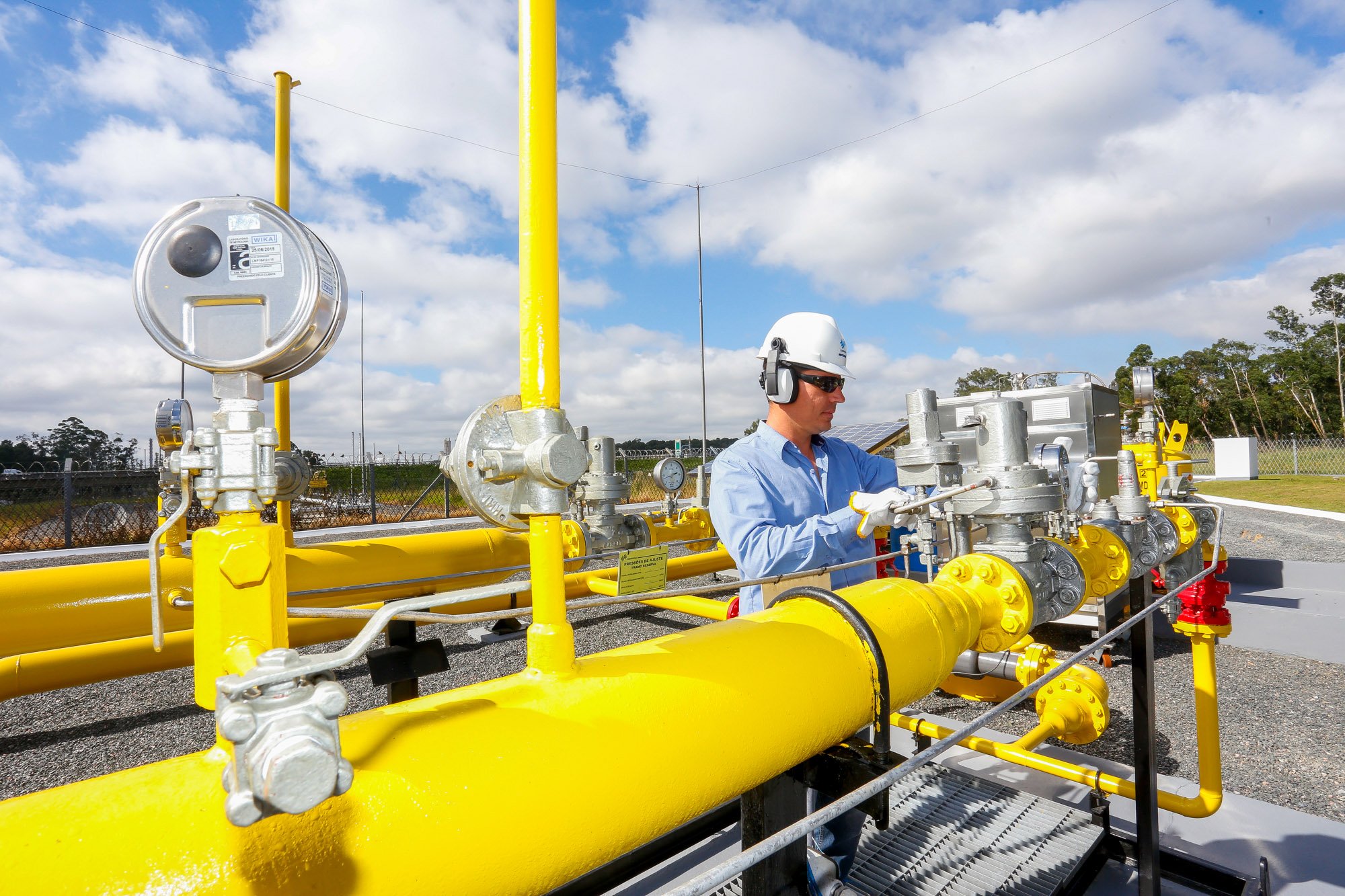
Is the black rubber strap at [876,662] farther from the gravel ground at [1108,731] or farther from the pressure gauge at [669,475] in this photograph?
the pressure gauge at [669,475]

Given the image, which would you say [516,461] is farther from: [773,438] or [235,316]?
[773,438]

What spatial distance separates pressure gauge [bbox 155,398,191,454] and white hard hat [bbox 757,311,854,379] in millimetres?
2430

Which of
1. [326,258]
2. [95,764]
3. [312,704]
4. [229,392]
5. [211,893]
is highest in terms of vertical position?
[326,258]

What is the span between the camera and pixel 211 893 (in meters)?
0.52

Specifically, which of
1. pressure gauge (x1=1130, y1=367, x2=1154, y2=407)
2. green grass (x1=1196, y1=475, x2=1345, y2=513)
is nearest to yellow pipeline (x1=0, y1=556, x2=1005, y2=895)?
pressure gauge (x1=1130, y1=367, x2=1154, y2=407)

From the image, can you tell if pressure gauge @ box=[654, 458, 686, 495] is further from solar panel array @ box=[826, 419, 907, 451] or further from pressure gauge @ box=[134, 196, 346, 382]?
pressure gauge @ box=[134, 196, 346, 382]

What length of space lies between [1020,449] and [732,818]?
1.81m

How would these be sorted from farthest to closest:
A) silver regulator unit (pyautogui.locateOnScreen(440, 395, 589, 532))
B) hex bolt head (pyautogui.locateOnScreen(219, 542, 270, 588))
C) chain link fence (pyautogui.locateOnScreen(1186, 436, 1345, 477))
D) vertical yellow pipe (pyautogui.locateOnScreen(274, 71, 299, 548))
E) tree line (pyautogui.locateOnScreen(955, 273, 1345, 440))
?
tree line (pyautogui.locateOnScreen(955, 273, 1345, 440)), chain link fence (pyautogui.locateOnScreen(1186, 436, 1345, 477)), vertical yellow pipe (pyautogui.locateOnScreen(274, 71, 299, 548)), silver regulator unit (pyautogui.locateOnScreen(440, 395, 589, 532)), hex bolt head (pyautogui.locateOnScreen(219, 542, 270, 588))

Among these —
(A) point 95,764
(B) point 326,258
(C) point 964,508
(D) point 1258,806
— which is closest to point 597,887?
(C) point 964,508

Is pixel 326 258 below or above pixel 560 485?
above

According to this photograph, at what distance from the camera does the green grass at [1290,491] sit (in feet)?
44.8

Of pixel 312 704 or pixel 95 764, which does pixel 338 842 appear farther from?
pixel 95 764

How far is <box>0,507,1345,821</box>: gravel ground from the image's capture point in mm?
3154

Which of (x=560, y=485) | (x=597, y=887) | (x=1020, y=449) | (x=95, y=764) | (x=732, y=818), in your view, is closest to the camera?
(x=560, y=485)
